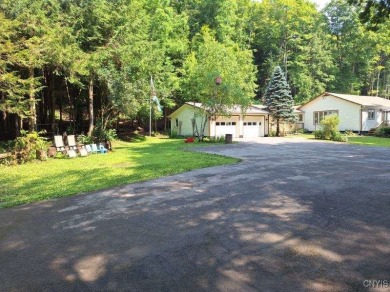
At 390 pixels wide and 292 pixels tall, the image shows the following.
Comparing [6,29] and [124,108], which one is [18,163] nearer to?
[6,29]

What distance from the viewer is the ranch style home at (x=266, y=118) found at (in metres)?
25.2

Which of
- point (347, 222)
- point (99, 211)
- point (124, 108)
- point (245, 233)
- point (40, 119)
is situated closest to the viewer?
point (245, 233)

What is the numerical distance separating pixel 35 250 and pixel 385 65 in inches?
2287

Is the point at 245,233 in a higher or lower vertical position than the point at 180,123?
lower

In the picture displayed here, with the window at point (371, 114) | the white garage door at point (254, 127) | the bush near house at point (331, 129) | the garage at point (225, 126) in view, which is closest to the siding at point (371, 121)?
the window at point (371, 114)

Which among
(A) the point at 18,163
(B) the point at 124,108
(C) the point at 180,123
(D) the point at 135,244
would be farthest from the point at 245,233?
(C) the point at 180,123

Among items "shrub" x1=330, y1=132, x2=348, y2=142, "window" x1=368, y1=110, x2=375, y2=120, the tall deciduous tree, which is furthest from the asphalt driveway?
"window" x1=368, y1=110, x2=375, y2=120

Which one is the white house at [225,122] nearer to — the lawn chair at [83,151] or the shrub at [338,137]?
the shrub at [338,137]

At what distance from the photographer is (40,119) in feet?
76.5

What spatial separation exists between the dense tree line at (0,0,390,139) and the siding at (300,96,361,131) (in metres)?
6.62

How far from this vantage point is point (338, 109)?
29984 mm

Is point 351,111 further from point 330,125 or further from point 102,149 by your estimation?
point 102,149

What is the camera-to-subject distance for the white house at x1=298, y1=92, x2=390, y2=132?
28.3 meters

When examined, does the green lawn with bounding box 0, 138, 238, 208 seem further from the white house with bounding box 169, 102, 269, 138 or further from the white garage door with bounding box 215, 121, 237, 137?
the white garage door with bounding box 215, 121, 237, 137
